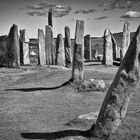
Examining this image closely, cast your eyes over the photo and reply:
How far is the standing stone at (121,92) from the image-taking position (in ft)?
23.5

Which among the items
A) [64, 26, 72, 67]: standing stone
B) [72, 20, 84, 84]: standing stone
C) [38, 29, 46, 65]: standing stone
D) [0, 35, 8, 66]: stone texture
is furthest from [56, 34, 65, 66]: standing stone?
[72, 20, 84, 84]: standing stone

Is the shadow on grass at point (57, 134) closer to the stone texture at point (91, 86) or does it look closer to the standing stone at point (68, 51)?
the stone texture at point (91, 86)

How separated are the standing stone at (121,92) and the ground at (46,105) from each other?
0.36 metres

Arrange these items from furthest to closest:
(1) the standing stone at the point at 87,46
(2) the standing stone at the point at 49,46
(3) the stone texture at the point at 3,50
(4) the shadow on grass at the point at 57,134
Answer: (1) the standing stone at the point at 87,46 < (2) the standing stone at the point at 49,46 < (3) the stone texture at the point at 3,50 < (4) the shadow on grass at the point at 57,134

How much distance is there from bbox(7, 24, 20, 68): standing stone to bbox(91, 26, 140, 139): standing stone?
53.8 feet

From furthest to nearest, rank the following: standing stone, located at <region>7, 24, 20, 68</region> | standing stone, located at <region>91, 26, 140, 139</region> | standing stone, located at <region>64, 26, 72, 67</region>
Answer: standing stone, located at <region>64, 26, 72, 67</region>
standing stone, located at <region>7, 24, 20, 68</region>
standing stone, located at <region>91, 26, 140, 139</region>

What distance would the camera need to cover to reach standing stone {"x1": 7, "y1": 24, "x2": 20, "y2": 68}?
907 inches

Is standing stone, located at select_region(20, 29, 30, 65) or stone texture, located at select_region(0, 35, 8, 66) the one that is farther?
standing stone, located at select_region(20, 29, 30, 65)

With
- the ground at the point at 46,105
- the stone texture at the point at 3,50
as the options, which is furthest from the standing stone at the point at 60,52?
the stone texture at the point at 3,50

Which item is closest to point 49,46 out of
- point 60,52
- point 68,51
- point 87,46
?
point 60,52

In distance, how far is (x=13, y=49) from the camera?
23125mm

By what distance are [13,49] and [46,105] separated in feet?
38.6

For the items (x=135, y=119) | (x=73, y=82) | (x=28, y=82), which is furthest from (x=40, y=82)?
(x=135, y=119)

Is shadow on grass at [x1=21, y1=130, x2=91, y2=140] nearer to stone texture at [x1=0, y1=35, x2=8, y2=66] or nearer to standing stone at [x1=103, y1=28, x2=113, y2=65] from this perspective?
stone texture at [x1=0, y1=35, x2=8, y2=66]
